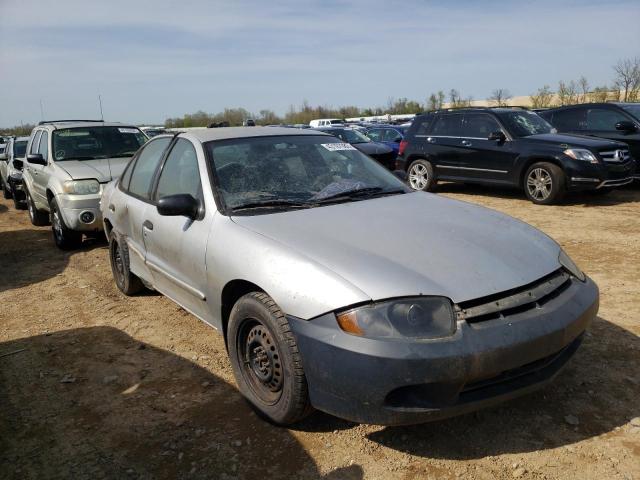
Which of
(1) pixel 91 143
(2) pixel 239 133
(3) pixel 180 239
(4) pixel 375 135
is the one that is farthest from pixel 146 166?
(4) pixel 375 135

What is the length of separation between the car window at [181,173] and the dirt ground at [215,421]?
3.77ft

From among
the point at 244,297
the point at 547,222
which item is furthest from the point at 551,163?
the point at 244,297

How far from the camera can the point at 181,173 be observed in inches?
150

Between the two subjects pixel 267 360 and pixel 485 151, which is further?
pixel 485 151

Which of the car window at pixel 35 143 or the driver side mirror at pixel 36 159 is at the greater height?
the car window at pixel 35 143

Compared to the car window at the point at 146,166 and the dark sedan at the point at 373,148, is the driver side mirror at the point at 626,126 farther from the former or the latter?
the car window at the point at 146,166

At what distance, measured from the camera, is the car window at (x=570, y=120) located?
421 inches

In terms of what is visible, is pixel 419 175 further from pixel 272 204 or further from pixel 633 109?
pixel 272 204

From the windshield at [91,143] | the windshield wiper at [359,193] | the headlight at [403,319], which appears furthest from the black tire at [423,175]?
the headlight at [403,319]

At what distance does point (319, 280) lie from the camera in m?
2.45

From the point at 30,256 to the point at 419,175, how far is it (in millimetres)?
7319

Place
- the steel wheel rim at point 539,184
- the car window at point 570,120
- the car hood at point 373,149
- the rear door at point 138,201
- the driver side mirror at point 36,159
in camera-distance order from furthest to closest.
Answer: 1. the car hood at point 373,149
2. the car window at point 570,120
3. the steel wheel rim at point 539,184
4. the driver side mirror at point 36,159
5. the rear door at point 138,201

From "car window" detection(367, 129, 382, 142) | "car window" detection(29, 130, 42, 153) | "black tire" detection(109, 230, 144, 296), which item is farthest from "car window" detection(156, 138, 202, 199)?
"car window" detection(367, 129, 382, 142)

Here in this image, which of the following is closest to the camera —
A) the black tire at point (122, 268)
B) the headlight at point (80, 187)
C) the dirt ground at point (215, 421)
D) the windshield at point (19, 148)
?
the dirt ground at point (215, 421)
